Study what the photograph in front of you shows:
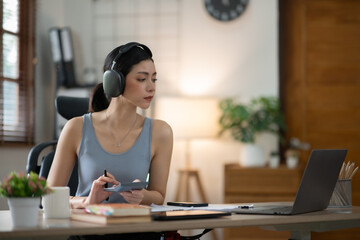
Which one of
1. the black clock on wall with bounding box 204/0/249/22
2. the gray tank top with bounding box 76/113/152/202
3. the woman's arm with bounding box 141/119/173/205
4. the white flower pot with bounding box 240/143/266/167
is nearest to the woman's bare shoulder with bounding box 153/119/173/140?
the woman's arm with bounding box 141/119/173/205

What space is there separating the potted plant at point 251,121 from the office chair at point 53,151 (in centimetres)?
207

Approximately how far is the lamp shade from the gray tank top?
215 cm

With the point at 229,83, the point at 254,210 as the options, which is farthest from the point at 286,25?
the point at 254,210

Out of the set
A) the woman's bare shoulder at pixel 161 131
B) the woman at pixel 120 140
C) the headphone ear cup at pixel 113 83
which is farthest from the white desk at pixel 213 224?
the woman's bare shoulder at pixel 161 131

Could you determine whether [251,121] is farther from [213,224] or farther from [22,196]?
[22,196]

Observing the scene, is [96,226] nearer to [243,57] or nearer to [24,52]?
[24,52]

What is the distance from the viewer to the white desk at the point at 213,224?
Answer: 1.23m

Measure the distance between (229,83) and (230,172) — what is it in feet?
2.73

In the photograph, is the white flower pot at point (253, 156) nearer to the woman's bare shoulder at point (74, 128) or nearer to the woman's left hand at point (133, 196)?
the woman's bare shoulder at point (74, 128)

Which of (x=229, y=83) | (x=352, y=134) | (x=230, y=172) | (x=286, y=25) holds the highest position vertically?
(x=286, y=25)

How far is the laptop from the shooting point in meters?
1.56

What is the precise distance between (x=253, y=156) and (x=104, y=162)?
2371 mm

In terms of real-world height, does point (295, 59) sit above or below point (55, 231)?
above

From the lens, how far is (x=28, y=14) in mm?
4133
